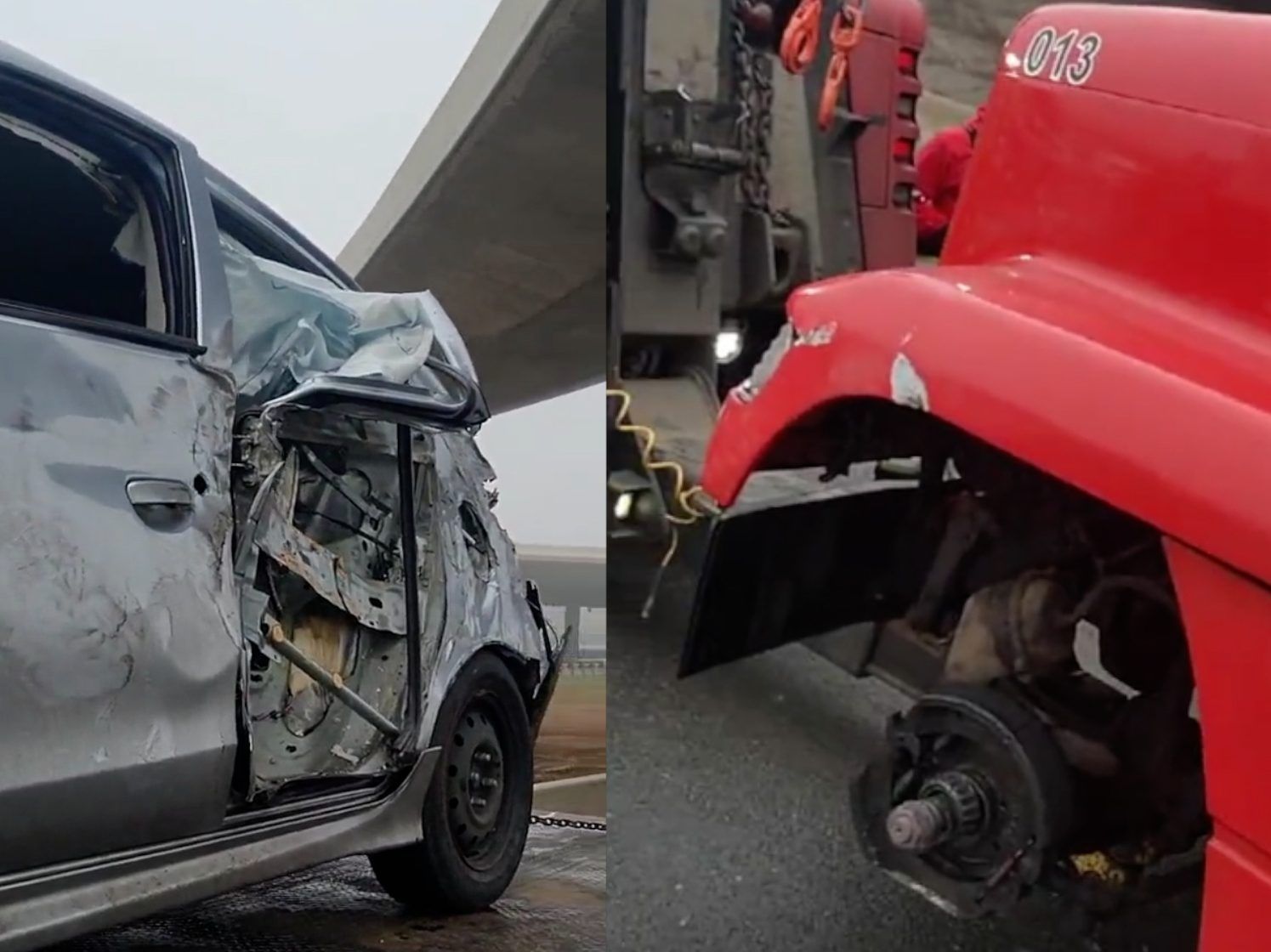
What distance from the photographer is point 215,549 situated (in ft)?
5.08

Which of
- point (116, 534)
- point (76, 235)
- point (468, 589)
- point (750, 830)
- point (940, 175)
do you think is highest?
point (940, 175)

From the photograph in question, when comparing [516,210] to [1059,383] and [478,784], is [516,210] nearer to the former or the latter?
[1059,383]

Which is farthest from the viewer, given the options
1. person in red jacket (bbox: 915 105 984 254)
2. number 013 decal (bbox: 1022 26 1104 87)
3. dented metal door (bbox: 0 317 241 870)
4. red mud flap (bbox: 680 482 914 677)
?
person in red jacket (bbox: 915 105 984 254)

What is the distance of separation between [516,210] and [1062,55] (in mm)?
773

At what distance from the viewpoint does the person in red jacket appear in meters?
2.05

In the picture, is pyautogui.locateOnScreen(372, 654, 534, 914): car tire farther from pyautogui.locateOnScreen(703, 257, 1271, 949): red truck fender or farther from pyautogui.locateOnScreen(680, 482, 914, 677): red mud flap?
pyautogui.locateOnScreen(703, 257, 1271, 949): red truck fender

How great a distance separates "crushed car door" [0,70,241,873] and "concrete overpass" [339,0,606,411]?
0.39 metres

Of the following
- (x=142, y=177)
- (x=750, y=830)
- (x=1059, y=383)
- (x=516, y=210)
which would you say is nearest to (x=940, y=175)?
(x=516, y=210)

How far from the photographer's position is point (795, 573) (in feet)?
5.60

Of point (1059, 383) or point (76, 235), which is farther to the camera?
point (76, 235)

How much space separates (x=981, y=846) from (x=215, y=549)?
3.37ft

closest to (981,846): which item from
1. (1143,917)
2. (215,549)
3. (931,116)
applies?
(1143,917)

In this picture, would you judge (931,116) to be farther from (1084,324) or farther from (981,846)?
(981,846)

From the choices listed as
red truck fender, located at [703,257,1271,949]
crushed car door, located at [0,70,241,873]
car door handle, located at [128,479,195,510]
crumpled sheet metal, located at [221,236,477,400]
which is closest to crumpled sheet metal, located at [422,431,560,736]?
crumpled sheet metal, located at [221,236,477,400]
